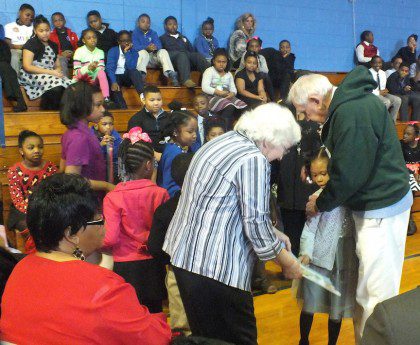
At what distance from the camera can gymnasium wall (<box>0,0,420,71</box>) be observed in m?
7.61

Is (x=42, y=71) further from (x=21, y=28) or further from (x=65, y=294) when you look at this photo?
(x=65, y=294)

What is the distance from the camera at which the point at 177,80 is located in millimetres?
7012

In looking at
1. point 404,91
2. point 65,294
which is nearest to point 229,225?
point 65,294

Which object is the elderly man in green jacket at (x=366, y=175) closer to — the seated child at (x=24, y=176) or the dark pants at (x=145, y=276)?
the dark pants at (x=145, y=276)

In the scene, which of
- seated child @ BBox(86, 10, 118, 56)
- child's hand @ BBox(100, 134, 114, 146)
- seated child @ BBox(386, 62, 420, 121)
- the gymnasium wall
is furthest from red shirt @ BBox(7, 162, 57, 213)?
seated child @ BBox(386, 62, 420, 121)

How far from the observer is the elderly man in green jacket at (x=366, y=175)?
7.07 ft

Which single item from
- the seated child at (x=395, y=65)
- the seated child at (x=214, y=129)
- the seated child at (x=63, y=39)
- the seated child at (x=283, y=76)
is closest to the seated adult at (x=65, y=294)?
the seated child at (x=214, y=129)

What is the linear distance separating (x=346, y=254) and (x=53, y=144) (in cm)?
343

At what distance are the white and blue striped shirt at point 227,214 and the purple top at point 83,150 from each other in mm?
889

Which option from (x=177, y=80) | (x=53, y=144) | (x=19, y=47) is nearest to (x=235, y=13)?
(x=177, y=80)

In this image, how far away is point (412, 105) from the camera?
9.12m

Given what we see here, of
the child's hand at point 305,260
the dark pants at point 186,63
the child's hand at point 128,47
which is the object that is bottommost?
the child's hand at point 305,260

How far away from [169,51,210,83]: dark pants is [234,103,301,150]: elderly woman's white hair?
5171 millimetres

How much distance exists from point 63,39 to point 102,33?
521mm
